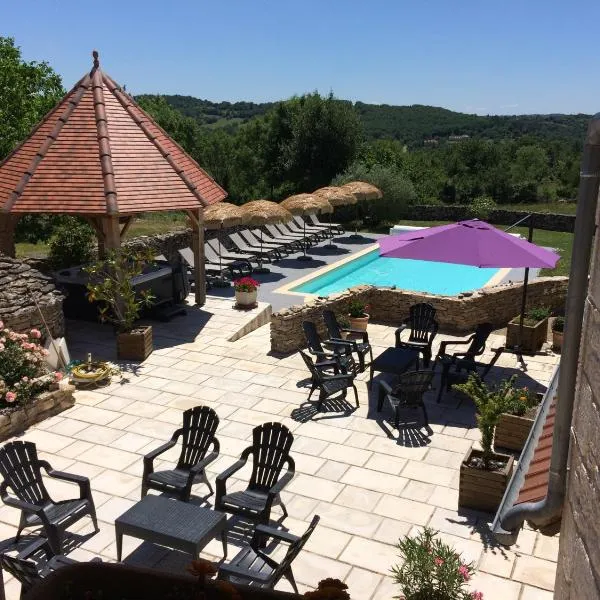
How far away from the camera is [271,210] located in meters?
20.0

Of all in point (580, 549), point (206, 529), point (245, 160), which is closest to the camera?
point (580, 549)

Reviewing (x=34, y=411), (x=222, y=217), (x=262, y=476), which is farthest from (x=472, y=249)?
(x=222, y=217)

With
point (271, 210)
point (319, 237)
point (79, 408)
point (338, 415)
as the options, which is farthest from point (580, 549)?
point (319, 237)

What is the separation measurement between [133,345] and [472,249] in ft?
21.7

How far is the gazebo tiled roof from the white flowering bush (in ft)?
12.3

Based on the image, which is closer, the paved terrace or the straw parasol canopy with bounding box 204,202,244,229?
the paved terrace

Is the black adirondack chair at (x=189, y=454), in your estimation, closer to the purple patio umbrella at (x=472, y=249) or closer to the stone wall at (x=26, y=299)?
the purple patio umbrella at (x=472, y=249)

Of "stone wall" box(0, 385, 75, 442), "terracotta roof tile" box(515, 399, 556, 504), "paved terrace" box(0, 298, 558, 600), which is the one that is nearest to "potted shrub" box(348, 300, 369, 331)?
"paved terrace" box(0, 298, 558, 600)

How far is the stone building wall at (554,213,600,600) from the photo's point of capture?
209cm

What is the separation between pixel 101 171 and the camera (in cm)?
1316

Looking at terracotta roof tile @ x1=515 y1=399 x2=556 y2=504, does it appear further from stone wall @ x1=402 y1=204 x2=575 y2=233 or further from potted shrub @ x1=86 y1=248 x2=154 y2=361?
stone wall @ x1=402 y1=204 x2=575 y2=233

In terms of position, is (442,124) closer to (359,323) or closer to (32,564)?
(359,323)

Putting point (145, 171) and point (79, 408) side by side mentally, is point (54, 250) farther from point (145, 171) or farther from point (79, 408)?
point (79, 408)

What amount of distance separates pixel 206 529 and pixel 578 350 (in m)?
4.42
